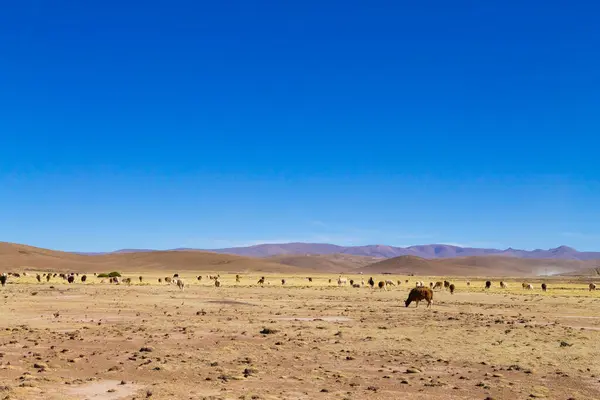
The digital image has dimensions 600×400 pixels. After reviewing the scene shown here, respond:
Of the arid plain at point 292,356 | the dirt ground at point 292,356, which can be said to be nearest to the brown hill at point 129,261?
the arid plain at point 292,356

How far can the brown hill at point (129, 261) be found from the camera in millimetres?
136875

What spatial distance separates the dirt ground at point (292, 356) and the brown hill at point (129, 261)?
4558 inches

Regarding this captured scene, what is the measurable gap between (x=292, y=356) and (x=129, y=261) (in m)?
166

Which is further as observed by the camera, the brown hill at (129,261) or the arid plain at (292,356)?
the brown hill at (129,261)

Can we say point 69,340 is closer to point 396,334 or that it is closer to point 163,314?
point 163,314

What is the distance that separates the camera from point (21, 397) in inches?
422

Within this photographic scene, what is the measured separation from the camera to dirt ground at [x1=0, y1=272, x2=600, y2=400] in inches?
469

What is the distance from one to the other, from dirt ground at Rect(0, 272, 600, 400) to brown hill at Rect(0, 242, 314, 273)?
116m

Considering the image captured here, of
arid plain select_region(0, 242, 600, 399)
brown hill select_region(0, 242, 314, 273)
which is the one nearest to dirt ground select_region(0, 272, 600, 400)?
arid plain select_region(0, 242, 600, 399)

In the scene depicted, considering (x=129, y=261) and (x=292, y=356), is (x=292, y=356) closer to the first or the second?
(x=292, y=356)

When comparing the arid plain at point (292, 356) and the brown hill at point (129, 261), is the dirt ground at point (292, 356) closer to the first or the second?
the arid plain at point (292, 356)

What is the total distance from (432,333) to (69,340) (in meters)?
12.4

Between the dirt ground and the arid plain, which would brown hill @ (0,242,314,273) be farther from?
the dirt ground

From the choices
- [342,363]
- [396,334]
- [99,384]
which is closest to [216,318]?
[396,334]
